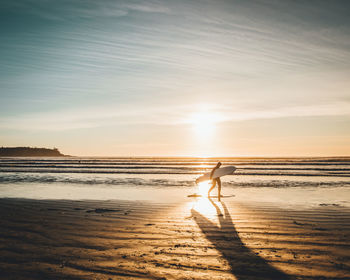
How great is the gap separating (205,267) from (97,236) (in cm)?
333

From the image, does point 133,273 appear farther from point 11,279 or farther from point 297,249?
point 297,249

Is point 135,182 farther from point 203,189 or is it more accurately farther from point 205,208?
point 205,208

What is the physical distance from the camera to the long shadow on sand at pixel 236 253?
4629 millimetres

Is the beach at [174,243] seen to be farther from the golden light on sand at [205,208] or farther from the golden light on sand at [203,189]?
the golden light on sand at [203,189]

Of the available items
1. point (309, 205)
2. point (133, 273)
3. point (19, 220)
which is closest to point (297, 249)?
point (133, 273)

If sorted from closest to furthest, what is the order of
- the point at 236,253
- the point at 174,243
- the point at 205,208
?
the point at 236,253 → the point at 174,243 → the point at 205,208

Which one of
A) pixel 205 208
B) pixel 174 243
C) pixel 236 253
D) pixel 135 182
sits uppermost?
pixel 135 182

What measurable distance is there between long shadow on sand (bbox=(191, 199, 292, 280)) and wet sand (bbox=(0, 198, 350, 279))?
0.02 metres

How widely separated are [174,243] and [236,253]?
152 centimetres

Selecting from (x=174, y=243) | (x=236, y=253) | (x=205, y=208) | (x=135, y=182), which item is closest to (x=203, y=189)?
(x=135, y=182)

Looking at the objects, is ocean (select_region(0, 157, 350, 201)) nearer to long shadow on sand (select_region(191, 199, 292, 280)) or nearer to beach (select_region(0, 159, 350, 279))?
beach (select_region(0, 159, 350, 279))

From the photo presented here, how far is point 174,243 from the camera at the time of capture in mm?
6340

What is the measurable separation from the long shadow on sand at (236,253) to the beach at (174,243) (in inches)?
0.7

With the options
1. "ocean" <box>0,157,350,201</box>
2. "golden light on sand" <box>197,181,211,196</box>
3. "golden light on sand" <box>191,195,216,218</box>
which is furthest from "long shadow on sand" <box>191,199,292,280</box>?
"golden light on sand" <box>197,181,211,196</box>
